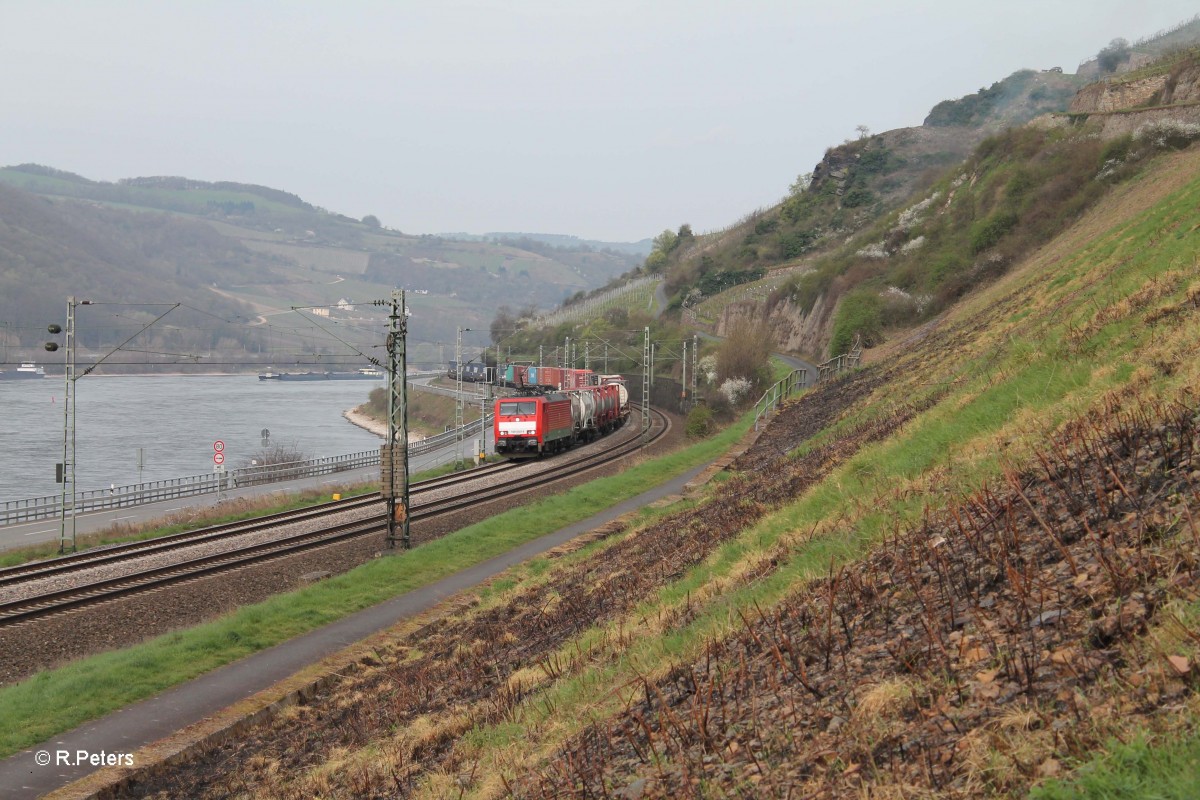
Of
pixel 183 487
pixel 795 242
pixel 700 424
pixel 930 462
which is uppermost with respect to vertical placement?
pixel 795 242

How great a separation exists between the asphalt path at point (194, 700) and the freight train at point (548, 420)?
96.4 ft

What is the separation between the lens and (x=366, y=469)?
2334 inches

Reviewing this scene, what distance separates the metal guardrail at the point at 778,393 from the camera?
43094mm

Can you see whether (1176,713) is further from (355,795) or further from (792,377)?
(792,377)

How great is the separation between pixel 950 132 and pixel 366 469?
341 ft

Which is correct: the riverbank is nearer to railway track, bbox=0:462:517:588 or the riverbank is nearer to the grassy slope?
railway track, bbox=0:462:517:588

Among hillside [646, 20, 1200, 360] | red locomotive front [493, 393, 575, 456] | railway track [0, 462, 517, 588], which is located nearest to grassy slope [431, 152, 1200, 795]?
railway track [0, 462, 517, 588]

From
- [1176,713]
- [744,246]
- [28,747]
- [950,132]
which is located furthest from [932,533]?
[950,132]

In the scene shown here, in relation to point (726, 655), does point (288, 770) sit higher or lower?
lower

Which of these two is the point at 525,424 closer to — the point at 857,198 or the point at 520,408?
the point at 520,408

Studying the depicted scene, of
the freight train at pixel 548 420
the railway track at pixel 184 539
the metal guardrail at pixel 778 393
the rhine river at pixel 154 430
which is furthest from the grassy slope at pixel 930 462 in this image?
the rhine river at pixel 154 430

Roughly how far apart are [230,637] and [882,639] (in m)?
13.3

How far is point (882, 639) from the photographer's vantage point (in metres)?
6.74

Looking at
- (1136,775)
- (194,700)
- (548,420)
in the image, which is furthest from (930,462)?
(548,420)
